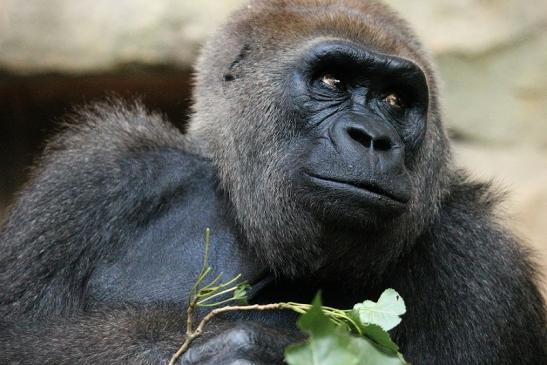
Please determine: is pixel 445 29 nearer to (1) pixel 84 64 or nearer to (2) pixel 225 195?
(1) pixel 84 64

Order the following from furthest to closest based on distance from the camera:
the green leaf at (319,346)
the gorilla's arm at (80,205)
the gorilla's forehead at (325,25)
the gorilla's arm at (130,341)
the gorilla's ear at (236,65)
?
the gorilla's ear at (236,65) < the gorilla's forehead at (325,25) < the gorilla's arm at (80,205) < the gorilla's arm at (130,341) < the green leaf at (319,346)

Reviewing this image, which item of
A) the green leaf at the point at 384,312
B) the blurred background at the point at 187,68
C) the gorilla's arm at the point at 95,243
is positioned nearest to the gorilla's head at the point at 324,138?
the gorilla's arm at the point at 95,243

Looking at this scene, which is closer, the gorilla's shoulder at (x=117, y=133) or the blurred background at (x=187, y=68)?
the gorilla's shoulder at (x=117, y=133)

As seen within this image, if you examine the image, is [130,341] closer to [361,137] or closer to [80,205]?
[80,205]

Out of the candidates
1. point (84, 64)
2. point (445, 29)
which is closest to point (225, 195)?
point (84, 64)

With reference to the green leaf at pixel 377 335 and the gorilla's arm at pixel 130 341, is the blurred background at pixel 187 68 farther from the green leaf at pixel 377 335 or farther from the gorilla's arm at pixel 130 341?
the green leaf at pixel 377 335

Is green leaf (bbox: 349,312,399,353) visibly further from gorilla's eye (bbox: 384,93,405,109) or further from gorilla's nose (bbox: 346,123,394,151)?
gorilla's eye (bbox: 384,93,405,109)

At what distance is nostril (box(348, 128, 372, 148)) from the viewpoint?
421 cm

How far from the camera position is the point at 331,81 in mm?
4574

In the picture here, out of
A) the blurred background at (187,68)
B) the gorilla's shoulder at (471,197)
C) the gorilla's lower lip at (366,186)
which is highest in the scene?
the gorilla's lower lip at (366,186)

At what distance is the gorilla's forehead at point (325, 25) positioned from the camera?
471 centimetres

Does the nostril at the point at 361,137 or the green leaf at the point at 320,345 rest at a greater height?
the green leaf at the point at 320,345

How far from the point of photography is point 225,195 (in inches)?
187

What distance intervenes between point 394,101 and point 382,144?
440 mm
